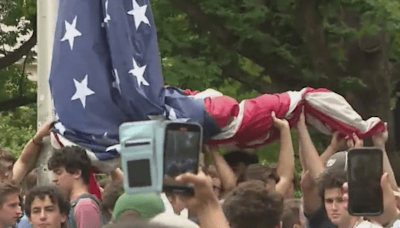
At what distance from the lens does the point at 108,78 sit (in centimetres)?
762

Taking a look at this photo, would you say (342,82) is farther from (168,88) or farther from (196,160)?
(196,160)

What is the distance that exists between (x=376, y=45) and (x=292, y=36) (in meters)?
1.01

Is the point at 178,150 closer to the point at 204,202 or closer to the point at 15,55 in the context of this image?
the point at 204,202

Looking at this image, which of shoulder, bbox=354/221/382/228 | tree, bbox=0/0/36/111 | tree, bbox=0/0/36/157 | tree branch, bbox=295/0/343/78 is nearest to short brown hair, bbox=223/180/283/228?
shoulder, bbox=354/221/382/228

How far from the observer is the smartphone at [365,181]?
512cm

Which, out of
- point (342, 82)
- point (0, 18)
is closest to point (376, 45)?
point (342, 82)

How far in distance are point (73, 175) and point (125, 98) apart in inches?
22.8

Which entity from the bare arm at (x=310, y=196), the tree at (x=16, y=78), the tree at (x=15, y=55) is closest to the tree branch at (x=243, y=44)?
the tree at (x=16, y=78)

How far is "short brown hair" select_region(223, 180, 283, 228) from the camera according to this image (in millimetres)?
5340

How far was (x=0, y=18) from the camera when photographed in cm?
1830

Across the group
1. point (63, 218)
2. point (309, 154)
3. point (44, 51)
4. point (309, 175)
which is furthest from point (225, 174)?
point (44, 51)

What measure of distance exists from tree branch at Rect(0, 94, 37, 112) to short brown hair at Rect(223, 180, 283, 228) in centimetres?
1431

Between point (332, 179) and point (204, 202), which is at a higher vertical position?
point (204, 202)

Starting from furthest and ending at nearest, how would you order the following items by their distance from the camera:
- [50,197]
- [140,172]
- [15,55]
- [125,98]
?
[15,55], [125,98], [50,197], [140,172]
